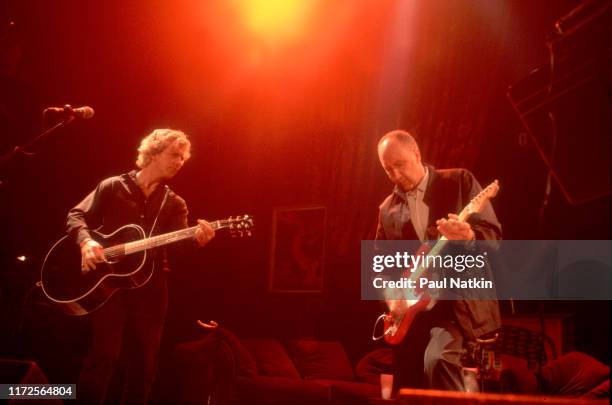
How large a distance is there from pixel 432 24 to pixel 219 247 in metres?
2.99

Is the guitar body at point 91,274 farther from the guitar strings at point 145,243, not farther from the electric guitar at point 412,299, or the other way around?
the electric guitar at point 412,299

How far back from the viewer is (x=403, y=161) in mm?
3219

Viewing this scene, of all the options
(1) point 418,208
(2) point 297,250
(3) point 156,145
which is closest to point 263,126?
(2) point 297,250

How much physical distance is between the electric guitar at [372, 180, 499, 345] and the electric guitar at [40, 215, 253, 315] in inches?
55.9

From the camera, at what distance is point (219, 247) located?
5.47 m

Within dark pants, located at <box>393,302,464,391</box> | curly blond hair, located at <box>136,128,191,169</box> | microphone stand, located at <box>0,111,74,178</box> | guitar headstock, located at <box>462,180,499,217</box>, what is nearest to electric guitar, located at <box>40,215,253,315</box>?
curly blond hair, located at <box>136,128,191,169</box>

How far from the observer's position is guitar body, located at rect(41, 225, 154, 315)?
10.2ft

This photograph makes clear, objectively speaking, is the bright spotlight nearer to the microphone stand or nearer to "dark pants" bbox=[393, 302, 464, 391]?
the microphone stand

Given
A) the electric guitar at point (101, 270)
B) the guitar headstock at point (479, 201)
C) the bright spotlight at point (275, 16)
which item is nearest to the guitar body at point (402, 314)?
the guitar headstock at point (479, 201)

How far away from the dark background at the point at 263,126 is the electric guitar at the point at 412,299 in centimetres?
157

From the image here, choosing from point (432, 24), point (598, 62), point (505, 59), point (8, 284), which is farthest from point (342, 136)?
point (598, 62)

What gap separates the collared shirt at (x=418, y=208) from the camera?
3154 mm

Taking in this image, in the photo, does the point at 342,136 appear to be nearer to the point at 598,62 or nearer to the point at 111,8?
the point at 111,8

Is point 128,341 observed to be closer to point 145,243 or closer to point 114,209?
point 145,243
